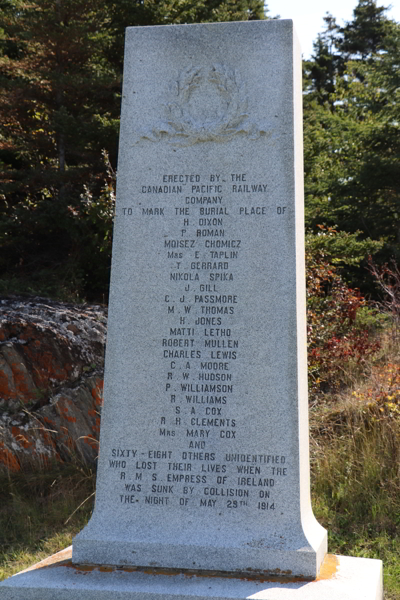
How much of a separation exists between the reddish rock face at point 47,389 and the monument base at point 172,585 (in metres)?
2.80

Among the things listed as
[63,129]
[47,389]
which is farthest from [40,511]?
[63,129]

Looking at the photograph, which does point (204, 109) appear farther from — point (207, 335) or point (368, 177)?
point (368, 177)

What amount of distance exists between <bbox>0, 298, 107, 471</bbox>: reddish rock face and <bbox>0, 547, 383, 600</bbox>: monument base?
2.80 metres

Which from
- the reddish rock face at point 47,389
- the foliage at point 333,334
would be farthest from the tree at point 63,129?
the foliage at point 333,334

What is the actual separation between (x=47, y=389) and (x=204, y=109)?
363cm

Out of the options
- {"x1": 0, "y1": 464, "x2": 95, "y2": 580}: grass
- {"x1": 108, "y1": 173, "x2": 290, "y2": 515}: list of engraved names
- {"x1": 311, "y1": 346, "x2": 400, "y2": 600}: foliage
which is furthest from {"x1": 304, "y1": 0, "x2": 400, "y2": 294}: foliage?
{"x1": 108, "y1": 173, "x2": 290, "y2": 515}: list of engraved names

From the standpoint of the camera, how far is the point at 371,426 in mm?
6359

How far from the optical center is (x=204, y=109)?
4055 millimetres

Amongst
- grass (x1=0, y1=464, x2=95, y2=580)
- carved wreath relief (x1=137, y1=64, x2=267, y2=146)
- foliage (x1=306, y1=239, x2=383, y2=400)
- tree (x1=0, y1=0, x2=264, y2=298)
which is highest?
tree (x1=0, y1=0, x2=264, y2=298)

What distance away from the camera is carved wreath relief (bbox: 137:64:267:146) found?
398 cm

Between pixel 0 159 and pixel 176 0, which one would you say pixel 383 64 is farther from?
pixel 0 159

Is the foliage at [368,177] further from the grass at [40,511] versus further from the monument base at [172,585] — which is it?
the monument base at [172,585]

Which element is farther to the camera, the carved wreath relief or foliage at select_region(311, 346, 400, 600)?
foliage at select_region(311, 346, 400, 600)

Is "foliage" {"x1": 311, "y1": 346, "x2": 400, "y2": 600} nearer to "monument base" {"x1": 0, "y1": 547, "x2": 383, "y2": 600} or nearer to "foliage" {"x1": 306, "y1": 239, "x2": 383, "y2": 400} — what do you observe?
"foliage" {"x1": 306, "y1": 239, "x2": 383, "y2": 400}
